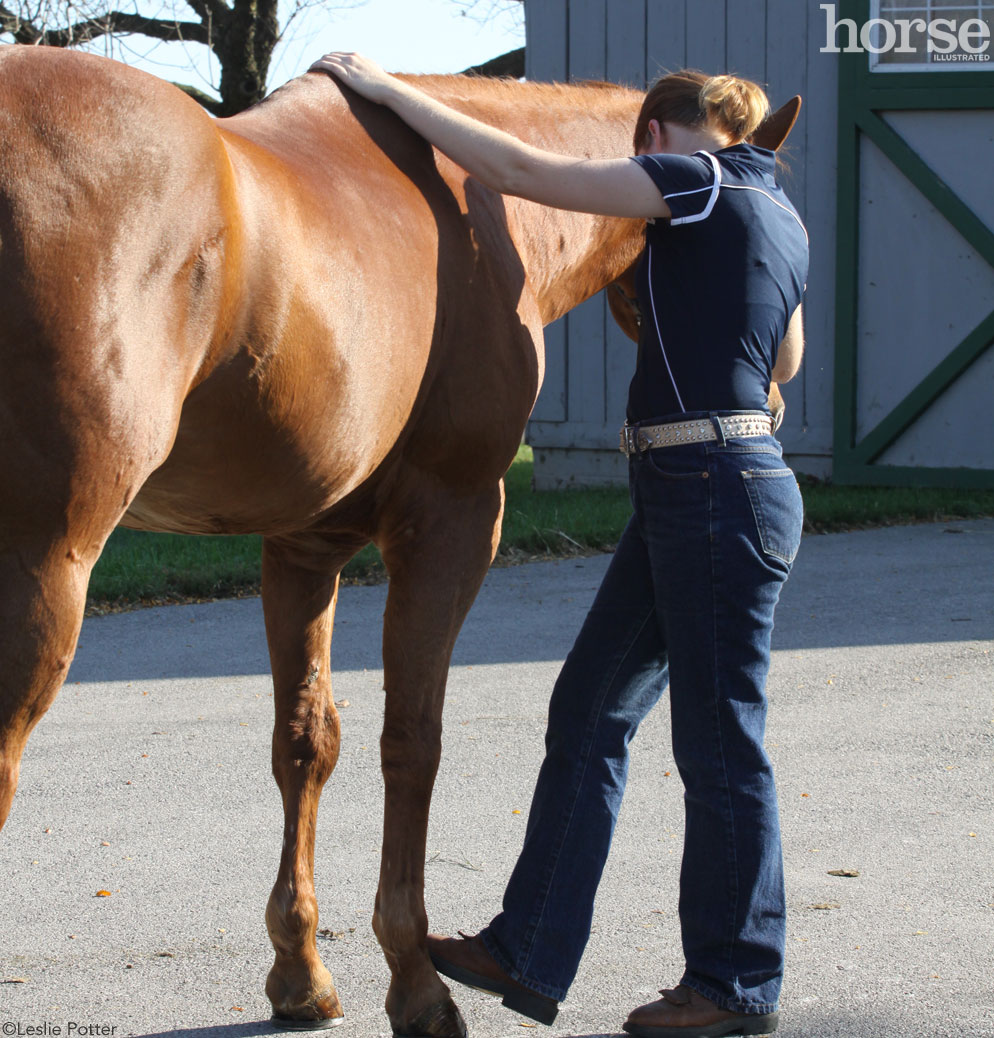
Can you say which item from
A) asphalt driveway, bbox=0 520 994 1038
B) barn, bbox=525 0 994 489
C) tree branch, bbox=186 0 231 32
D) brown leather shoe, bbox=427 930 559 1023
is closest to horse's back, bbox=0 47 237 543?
brown leather shoe, bbox=427 930 559 1023

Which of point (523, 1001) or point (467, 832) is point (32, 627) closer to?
point (523, 1001)

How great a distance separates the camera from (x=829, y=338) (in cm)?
981

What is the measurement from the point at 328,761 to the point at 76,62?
1619 millimetres

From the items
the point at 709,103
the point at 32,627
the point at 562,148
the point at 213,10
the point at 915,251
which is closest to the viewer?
the point at 32,627

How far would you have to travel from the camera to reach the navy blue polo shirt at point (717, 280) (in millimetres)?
2316

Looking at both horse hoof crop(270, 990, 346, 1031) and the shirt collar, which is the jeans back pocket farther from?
horse hoof crop(270, 990, 346, 1031)

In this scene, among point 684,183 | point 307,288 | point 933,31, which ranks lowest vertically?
point 307,288

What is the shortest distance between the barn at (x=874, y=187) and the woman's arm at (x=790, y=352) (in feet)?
23.1

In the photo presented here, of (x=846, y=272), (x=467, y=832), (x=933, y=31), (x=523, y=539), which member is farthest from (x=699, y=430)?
(x=933, y=31)

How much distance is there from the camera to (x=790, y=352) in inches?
108

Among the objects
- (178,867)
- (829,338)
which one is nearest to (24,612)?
(178,867)

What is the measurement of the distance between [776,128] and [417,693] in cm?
148

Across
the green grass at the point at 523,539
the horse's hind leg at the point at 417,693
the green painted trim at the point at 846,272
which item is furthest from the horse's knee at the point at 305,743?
the green painted trim at the point at 846,272

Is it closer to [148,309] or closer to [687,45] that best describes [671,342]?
[148,309]
